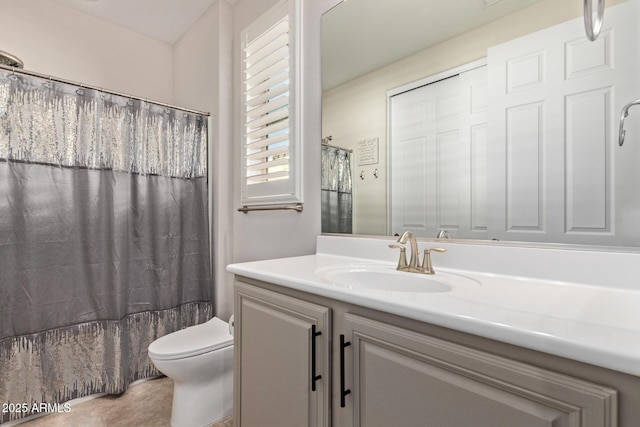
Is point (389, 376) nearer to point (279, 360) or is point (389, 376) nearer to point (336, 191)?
point (279, 360)

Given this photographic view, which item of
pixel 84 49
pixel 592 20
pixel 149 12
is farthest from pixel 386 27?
pixel 84 49

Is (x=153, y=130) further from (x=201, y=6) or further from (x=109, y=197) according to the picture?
(x=201, y=6)

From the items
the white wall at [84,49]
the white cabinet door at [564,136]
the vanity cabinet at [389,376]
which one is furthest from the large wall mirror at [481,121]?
the white wall at [84,49]

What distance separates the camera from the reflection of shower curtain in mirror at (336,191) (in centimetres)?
158

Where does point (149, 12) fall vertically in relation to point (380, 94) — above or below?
above

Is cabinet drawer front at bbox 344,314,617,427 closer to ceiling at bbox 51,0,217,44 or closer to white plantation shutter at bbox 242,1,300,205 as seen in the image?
white plantation shutter at bbox 242,1,300,205

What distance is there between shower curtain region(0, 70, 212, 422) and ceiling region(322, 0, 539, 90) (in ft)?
3.83

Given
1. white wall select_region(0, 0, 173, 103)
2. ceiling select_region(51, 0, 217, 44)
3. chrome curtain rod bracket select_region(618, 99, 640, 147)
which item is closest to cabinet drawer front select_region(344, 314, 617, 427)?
chrome curtain rod bracket select_region(618, 99, 640, 147)

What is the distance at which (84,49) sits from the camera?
7.84 feet

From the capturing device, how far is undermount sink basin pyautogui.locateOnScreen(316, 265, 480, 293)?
39.6 inches

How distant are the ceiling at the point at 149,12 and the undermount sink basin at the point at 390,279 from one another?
7.20 feet

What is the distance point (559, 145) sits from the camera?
955mm

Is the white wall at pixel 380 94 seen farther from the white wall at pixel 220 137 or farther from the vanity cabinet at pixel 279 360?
the white wall at pixel 220 137

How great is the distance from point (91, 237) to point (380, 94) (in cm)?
177
